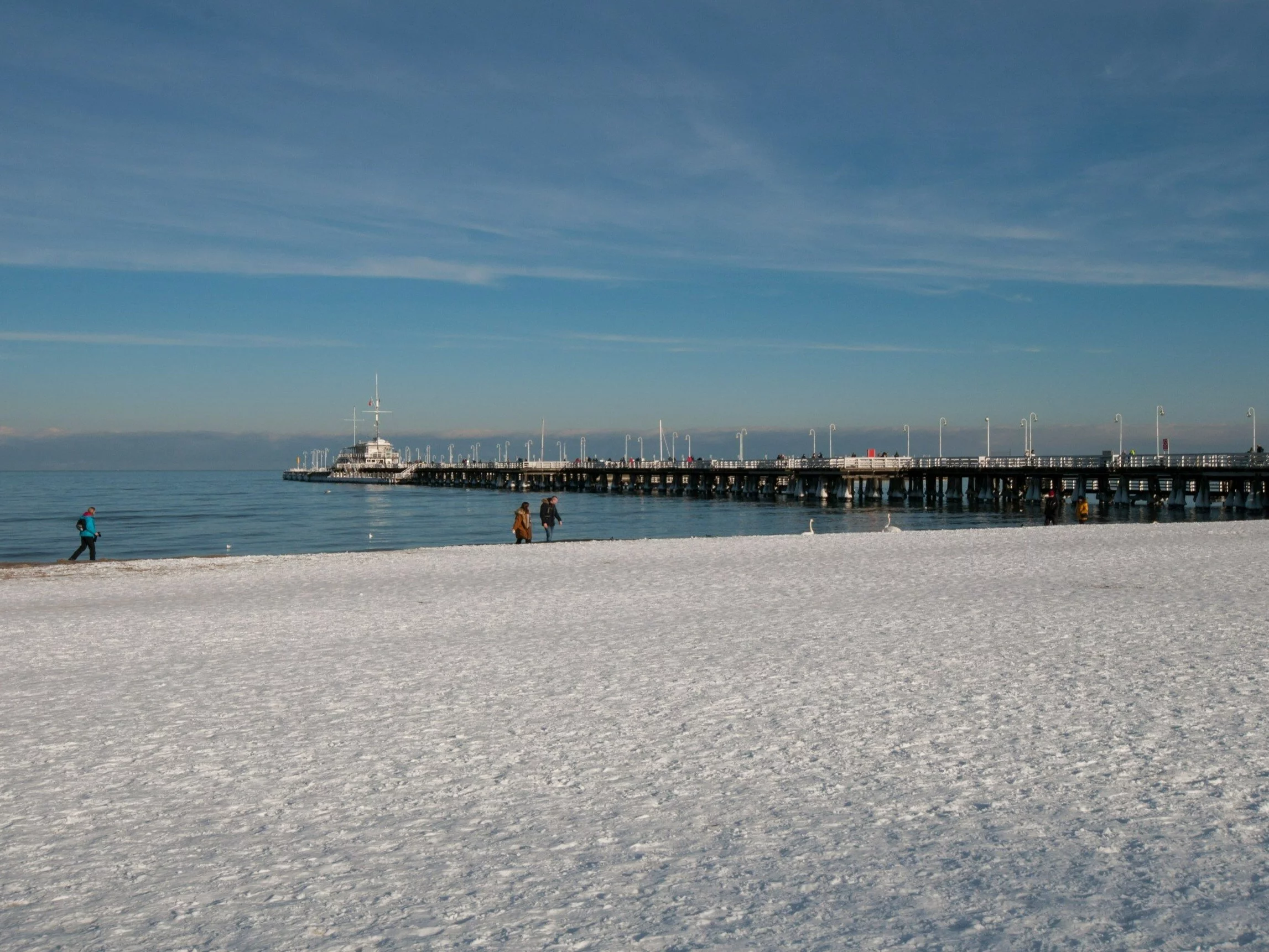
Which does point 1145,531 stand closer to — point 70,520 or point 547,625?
point 547,625

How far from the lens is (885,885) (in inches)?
170

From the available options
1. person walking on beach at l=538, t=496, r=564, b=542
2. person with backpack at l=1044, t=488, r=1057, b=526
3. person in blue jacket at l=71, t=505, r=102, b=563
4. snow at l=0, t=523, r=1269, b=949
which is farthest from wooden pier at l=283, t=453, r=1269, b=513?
person in blue jacket at l=71, t=505, r=102, b=563

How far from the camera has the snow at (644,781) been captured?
409cm

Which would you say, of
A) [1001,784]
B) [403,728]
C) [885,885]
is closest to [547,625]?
[403,728]

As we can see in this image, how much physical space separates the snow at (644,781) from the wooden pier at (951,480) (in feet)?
144

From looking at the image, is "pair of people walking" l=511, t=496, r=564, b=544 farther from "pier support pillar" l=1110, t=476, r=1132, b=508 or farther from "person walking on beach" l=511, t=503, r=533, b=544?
"pier support pillar" l=1110, t=476, r=1132, b=508

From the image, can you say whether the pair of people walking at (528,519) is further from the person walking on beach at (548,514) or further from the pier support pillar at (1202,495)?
the pier support pillar at (1202,495)

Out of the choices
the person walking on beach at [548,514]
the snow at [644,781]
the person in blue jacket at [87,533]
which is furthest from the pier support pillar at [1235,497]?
the person in blue jacket at [87,533]

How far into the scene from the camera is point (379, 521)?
177ft

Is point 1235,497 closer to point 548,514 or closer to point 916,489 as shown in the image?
point 916,489

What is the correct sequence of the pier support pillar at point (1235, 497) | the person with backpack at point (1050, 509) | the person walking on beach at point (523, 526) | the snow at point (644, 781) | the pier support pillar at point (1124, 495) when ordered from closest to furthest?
the snow at point (644, 781)
the person walking on beach at point (523, 526)
the person with backpack at point (1050, 509)
the pier support pillar at point (1235, 497)
the pier support pillar at point (1124, 495)

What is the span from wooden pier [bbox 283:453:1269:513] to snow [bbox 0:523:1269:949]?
43840mm

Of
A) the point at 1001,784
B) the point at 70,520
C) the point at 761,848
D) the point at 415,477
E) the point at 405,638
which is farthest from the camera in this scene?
the point at 415,477

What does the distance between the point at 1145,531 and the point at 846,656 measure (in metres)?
20.3
